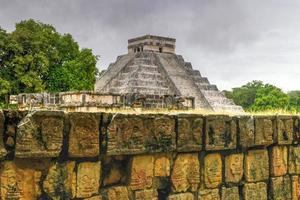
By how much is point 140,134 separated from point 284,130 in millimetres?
2021

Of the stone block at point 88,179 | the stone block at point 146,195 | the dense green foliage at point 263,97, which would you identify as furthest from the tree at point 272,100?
the stone block at point 88,179

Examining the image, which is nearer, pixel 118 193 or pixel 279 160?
pixel 118 193

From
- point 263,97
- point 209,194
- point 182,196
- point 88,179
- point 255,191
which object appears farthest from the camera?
point 263,97

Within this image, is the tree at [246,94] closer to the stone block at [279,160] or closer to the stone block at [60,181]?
the stone block at [279,160]

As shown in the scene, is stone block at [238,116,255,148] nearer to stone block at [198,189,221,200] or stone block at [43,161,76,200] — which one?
stone block at [198,189,221,200]

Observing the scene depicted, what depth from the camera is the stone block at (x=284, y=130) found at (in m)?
5.25

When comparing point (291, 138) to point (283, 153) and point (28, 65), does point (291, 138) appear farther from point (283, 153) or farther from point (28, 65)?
point (28, 65)

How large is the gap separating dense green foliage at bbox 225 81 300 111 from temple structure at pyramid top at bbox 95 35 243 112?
3733 mm

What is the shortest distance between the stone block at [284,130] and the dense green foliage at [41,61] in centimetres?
2118

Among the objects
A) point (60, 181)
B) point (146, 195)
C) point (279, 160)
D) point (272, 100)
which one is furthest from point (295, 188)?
point (272, 100)

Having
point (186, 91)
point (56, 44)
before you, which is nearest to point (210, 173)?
point (56, 44)

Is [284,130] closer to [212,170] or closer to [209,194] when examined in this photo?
[212,170]

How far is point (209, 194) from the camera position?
4.57m

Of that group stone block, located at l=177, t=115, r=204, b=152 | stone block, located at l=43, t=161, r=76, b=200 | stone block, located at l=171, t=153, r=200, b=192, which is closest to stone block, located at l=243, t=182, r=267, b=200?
stone block, located at l=171, t=153, r=200, b=192
